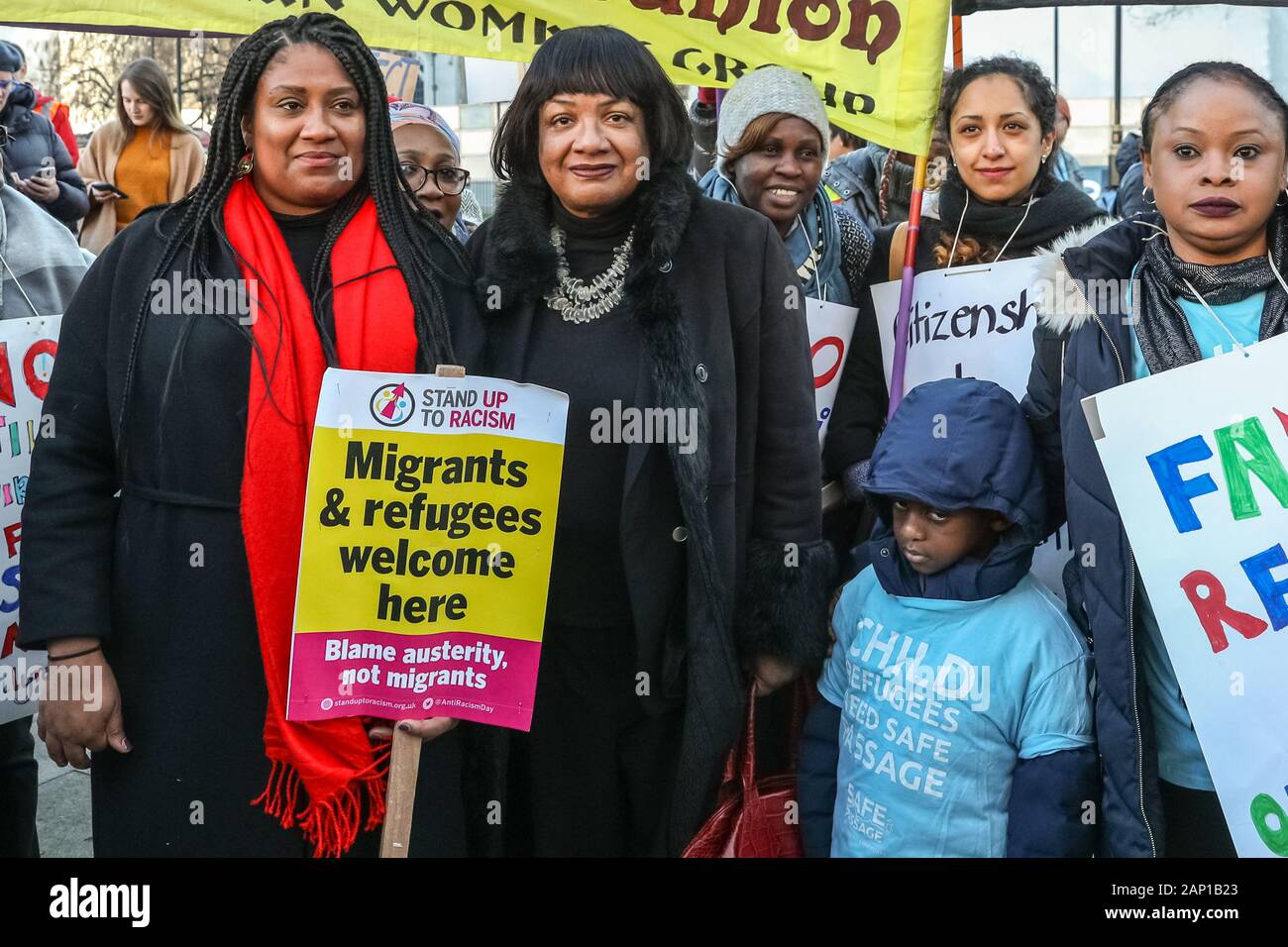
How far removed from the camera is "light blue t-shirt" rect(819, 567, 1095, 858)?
2.65m

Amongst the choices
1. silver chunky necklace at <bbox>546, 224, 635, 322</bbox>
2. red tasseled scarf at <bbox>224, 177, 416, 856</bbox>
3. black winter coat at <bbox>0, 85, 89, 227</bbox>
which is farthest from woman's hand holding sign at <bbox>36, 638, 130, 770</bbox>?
black winter coat at <bbox>0, 85, 89, 227</bbox>

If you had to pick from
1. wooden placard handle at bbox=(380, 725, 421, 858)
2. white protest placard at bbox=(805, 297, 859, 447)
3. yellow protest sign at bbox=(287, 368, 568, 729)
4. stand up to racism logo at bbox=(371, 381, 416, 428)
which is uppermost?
white protest placard at bbox=(805, 297, 859, 447)

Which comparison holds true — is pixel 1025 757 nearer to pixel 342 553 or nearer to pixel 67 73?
pixel 342 553

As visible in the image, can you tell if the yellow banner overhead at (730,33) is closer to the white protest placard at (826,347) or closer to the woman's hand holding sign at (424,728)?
the white protest placard at (826,347)

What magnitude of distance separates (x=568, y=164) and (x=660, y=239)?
0.26m

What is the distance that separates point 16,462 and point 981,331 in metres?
2.40

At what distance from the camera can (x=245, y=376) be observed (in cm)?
268

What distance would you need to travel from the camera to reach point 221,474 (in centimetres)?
268

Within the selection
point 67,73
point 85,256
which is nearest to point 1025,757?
point 85,256

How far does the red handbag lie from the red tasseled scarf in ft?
2.37

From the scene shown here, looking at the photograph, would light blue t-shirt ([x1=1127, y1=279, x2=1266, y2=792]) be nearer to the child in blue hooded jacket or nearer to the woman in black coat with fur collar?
the child in blue hooded jacket

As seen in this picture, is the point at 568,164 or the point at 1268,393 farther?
the point at 568,164

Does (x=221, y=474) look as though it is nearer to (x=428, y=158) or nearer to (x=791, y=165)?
(x=428, y=158)

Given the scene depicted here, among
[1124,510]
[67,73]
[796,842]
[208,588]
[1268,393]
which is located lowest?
[796,842]
